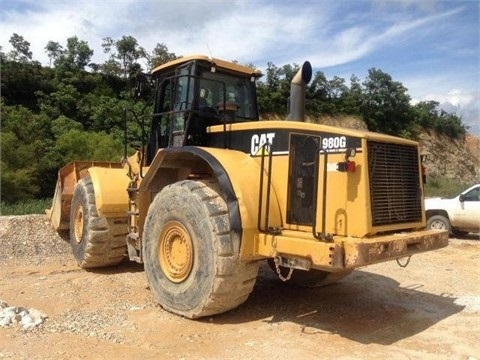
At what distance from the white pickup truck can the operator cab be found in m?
7.86

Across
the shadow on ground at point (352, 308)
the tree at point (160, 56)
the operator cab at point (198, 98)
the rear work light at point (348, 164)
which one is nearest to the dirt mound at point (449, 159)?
the tree at point (160, 56)

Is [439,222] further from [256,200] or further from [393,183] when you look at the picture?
[256,200]

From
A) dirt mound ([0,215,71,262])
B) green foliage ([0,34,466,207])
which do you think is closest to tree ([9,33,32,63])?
green foliage ([0,34,466,207])

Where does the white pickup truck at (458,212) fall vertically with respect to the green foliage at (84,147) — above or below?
below

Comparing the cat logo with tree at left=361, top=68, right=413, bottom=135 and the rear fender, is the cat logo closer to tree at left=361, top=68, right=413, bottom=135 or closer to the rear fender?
the rear fender

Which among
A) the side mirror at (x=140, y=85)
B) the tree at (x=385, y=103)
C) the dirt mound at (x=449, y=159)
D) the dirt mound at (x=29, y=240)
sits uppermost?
the tree at (x=385, y=103)

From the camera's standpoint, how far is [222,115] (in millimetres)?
6141

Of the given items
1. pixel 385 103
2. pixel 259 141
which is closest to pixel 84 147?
pixel 259 141

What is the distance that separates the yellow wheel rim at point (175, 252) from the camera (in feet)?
17.0

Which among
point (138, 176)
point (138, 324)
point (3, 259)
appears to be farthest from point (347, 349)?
point (3, 259)

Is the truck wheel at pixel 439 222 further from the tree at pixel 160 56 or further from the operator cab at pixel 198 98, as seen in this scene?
the tree at pixel 160 56

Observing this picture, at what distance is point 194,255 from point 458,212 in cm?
962

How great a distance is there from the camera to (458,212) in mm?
12633

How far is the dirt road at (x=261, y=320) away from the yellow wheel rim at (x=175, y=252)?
0.45m
